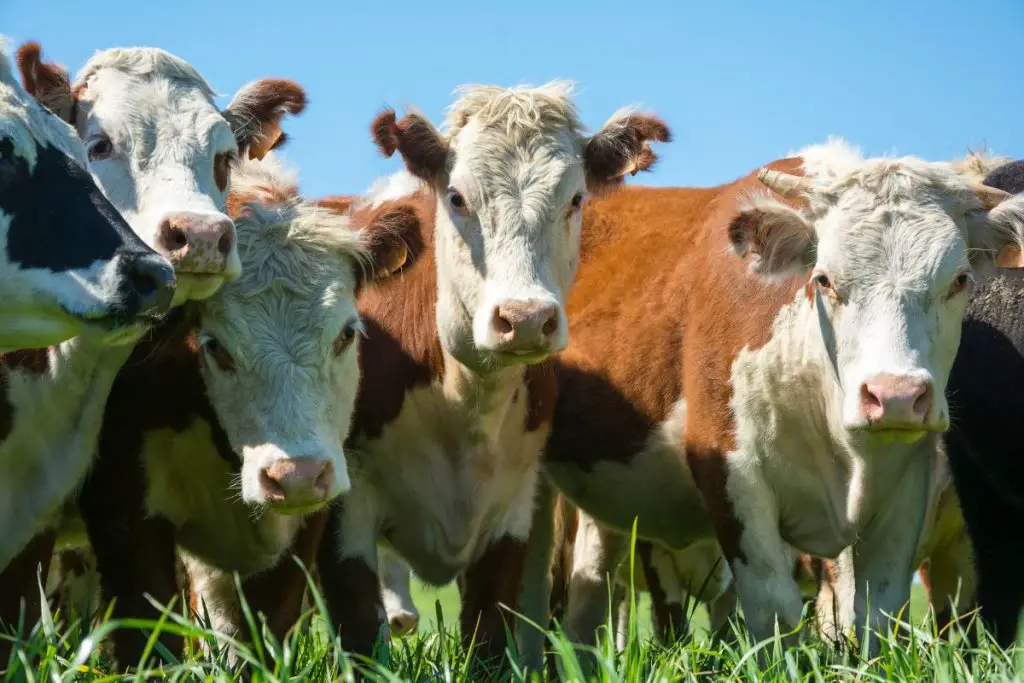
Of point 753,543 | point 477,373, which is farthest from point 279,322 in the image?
point 753,543

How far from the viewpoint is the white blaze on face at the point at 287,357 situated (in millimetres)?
5324

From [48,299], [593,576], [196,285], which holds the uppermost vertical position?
[48,299]

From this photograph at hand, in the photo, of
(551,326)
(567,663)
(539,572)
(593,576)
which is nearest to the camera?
(567,663)

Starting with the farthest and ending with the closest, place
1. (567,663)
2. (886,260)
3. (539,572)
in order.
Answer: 1. (539,572)
2. (886,260)
3. (567,663)

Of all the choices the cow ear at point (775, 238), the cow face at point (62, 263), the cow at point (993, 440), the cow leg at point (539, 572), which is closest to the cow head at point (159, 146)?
the cow face at point (62, 263)

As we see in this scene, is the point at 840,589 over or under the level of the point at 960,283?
under

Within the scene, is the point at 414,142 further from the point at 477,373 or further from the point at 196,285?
the point at 196,285

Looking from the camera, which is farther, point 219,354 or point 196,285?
point 219,354

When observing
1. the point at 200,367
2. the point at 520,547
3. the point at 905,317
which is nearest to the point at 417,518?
the point at 520,547

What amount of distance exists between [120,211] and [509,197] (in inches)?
67.9

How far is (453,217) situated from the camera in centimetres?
652

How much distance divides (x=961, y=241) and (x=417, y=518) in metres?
2.85

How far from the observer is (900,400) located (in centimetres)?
562

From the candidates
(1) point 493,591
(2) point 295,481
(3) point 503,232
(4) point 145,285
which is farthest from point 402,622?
(4) point 145,285
